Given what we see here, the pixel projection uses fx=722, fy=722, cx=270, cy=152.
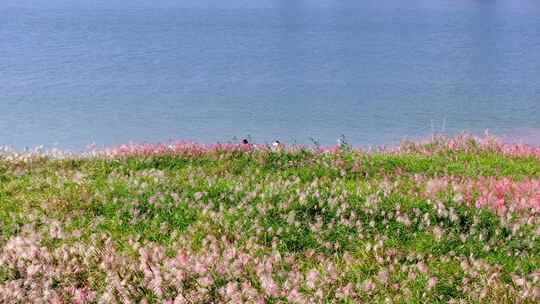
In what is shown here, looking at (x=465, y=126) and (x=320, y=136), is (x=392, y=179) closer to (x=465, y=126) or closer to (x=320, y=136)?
(x=320, y=136)

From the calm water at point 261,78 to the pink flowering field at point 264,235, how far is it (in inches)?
946

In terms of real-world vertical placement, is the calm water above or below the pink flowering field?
below

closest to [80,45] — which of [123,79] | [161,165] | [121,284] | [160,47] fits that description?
[160,47]

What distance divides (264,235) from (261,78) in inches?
1804

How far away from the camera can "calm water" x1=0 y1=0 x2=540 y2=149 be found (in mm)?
41344

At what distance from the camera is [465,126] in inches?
1666

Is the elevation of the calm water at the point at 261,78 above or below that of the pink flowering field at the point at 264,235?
below

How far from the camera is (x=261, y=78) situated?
53844mm

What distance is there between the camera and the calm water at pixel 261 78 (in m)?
41.3

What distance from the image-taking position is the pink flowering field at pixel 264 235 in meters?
6.72

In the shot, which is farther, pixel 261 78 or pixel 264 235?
pixel 261 78

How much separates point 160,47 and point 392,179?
5903 cm

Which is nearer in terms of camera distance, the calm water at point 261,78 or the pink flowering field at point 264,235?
the pink flowering field at point 264,235

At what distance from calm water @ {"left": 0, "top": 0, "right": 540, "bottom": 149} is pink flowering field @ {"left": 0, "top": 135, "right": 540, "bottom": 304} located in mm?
24025
